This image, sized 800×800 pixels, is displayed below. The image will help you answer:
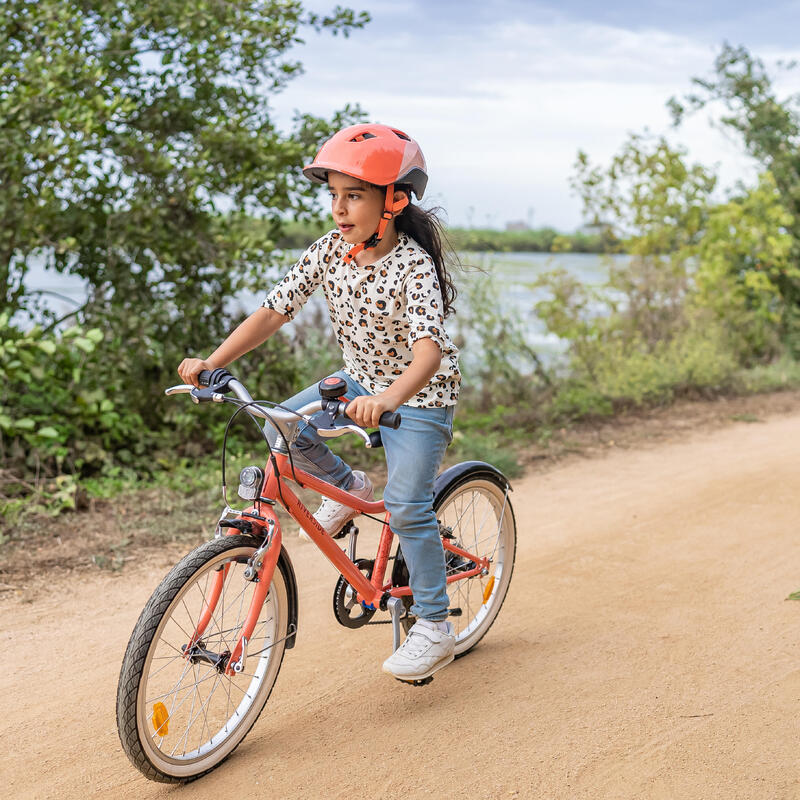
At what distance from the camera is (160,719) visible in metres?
2.96

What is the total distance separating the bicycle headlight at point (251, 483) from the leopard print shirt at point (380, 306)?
1.93 ft

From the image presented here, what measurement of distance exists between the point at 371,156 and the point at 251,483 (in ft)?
3.72

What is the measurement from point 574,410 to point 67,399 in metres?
4.48

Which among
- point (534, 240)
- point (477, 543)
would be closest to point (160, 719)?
point (477, 543)

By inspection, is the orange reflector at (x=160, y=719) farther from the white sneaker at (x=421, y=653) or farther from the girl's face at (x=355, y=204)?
the girl's face at (x=355, y=204)

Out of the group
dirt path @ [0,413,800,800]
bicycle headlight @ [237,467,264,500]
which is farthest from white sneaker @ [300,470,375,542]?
dirt path @ [0,413,800,800]

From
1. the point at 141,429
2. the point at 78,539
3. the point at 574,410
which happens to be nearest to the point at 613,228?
the point at 574,410

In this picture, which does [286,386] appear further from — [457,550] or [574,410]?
[457,550]

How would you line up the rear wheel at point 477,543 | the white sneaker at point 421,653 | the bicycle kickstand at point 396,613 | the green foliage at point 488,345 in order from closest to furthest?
the white sneaker at point 421,653
the bicycle kickstand at point 396,613
the rear wheel at point 477,543
the green foliage at point 488,345

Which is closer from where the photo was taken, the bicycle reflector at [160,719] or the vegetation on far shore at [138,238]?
the bicycle reflector at [160,719]

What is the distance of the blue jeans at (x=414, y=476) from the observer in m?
3.30

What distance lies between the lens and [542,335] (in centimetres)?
950

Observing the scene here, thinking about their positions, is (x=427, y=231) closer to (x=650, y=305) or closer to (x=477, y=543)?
(x=477, y=543)


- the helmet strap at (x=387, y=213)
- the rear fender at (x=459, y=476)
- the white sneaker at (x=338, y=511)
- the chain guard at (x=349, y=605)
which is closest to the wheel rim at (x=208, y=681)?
the chain guard at (x=349, y=605)
